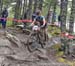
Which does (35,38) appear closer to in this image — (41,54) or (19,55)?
(41,54)

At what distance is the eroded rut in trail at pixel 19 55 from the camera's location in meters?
13.6

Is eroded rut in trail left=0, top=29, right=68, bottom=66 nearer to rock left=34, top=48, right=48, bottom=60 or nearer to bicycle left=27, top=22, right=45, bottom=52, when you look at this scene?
rock left=34, top=48, right=48, bottom=60

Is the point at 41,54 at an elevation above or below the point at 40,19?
below

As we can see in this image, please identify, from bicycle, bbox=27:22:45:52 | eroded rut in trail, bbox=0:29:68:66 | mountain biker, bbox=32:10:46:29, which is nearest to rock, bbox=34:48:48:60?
eroded rut in trail, bbox=0:29:68:66

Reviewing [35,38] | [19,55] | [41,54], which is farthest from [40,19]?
[19,55]

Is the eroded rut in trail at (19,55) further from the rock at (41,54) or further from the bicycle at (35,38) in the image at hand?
the bicycle at (35,38)

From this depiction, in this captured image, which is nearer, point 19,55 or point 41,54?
point 19,55

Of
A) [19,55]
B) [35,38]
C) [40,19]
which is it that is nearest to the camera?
[19,55]

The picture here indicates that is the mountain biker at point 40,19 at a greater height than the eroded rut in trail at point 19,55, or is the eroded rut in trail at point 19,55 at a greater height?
the mountain biker at point 40,19

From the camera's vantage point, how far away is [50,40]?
18.2 meters

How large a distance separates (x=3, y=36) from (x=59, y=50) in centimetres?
371

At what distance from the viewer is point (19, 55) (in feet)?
46.8

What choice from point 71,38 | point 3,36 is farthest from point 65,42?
point 3,36

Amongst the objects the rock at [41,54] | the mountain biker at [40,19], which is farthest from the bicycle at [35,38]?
the rock at [41,54]
